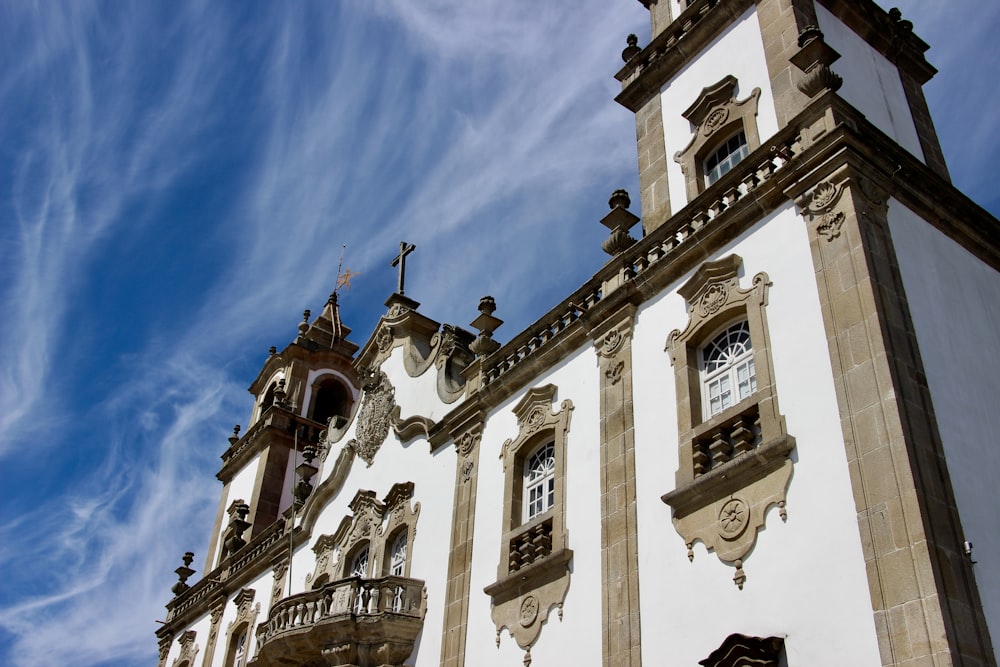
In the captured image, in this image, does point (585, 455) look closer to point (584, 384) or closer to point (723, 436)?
point (584, 384)

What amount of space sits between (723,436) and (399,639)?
271 inches

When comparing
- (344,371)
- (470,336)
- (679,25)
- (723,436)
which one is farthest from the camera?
(344,371)

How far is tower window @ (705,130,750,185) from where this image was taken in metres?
14.8

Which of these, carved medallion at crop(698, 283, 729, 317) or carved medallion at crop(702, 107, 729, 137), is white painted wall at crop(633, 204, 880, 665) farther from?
carved medallion at crop(702, 107, 729, 137)

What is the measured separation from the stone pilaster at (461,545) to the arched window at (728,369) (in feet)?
16.4

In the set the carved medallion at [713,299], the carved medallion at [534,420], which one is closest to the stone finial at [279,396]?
the carved medallion at [534,420]

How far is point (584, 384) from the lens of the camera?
14.8m

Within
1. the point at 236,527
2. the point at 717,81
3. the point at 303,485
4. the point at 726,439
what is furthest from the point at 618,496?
the point at 236,527

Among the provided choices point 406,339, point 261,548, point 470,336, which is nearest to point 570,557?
point 470,336

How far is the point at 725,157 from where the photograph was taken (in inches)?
596

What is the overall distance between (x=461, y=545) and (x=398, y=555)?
2.73 metres

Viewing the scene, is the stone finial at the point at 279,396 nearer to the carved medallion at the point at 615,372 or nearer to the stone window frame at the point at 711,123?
the stone window frame at the point at 711,123

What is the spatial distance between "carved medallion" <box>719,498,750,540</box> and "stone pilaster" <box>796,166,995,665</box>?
1.38m

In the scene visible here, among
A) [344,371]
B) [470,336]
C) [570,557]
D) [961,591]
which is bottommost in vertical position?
[961,591]
